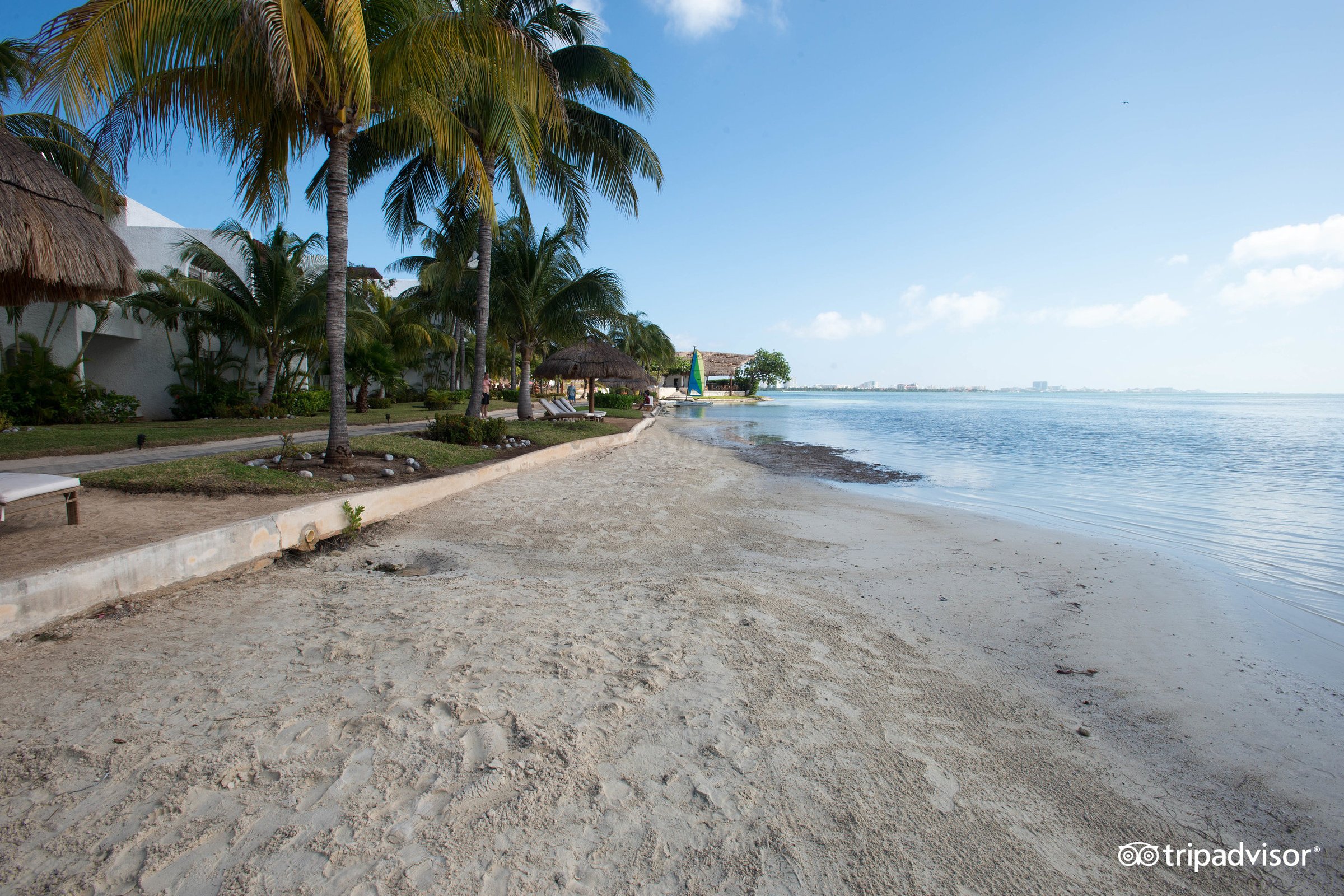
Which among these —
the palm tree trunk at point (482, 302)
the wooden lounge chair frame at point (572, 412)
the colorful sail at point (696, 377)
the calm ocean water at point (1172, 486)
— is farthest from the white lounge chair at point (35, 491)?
the colorful sail at point (696, 377)

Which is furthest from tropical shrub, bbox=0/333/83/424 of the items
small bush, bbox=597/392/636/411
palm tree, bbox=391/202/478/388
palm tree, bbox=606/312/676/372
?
palm tree, bbox=606/312/676/372

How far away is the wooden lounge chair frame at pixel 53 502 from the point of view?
14.8ft

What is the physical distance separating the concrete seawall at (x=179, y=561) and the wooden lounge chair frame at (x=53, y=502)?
1.15 meters

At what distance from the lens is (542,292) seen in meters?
18.3

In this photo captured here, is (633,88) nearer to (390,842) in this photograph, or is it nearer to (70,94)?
(70,94)

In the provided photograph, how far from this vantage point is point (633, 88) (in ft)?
46.5

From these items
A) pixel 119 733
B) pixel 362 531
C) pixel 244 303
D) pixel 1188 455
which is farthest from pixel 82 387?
pixel 1188 455

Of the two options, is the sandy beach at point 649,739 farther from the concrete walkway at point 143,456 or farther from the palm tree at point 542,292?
the palm tree at point 542,292

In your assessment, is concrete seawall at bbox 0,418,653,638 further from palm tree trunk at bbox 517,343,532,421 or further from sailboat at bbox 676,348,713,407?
sailboat at bbox 676,348,713,407

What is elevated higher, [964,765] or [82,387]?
[82,387]

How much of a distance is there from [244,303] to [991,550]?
59.3ft

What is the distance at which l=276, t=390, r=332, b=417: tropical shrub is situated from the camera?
17703mm

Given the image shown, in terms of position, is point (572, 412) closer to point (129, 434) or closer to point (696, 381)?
point (129, 434)

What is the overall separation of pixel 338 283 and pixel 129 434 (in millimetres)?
6542
